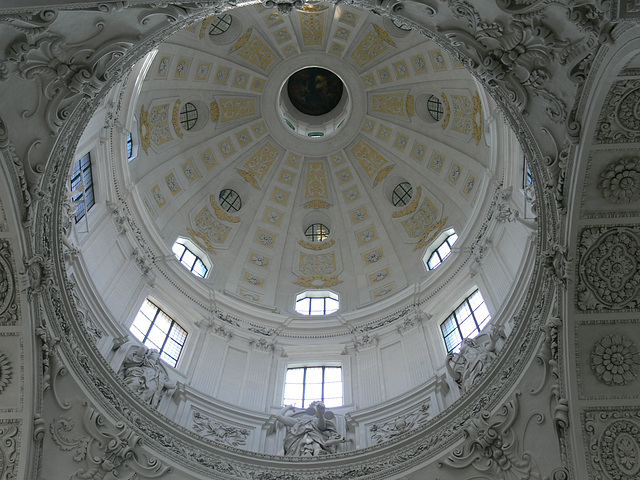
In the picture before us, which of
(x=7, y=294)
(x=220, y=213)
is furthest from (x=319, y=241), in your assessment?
(x=7, y=294)

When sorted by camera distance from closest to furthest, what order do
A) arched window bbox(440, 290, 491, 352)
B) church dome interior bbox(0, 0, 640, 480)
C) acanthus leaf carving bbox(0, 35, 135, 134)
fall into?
acanthus leaf carving bbox(0, 35, 135, 134) → church dome interior bbox(0, 0, 640, 480) → arched window bbox(440, 290, 491, 352)

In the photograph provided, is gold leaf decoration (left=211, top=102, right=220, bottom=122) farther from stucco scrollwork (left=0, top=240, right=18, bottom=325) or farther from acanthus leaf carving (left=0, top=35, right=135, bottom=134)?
acanthus leaf carving (left=0, top=35, right=135, bottom=134)

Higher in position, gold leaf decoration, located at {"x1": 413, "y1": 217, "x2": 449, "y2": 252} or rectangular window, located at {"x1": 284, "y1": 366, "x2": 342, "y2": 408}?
gold leaf decoration, located at {"x1": 413, "y1": 217, "x2": 449, "y2": 252}

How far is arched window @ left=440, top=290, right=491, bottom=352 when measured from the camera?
21406mm

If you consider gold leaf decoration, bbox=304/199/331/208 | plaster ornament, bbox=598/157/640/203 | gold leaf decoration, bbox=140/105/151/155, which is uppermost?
gold leaf decoration, bbox=304/199/331/208

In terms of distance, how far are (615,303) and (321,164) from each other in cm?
2174

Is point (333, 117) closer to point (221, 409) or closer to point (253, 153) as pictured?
point (253, 153)

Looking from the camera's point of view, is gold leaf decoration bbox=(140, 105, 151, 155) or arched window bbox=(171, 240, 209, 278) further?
arched window bbox=(171, 240, 209, 278)

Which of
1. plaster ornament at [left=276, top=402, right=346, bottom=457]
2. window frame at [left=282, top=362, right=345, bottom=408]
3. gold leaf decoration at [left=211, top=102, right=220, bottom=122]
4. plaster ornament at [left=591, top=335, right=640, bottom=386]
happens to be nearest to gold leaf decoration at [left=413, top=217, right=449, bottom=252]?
window frame at [left=282, top=362, right=345, bottom=408]

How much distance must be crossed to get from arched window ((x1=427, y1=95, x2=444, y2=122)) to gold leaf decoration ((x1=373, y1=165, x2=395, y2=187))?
3390mm

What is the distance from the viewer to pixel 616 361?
48.1ft

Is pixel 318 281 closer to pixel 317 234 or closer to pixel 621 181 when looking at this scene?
pixel 317 234

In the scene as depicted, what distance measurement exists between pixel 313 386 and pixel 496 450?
9.15 metres

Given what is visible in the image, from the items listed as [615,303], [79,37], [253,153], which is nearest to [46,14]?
[79,37]
